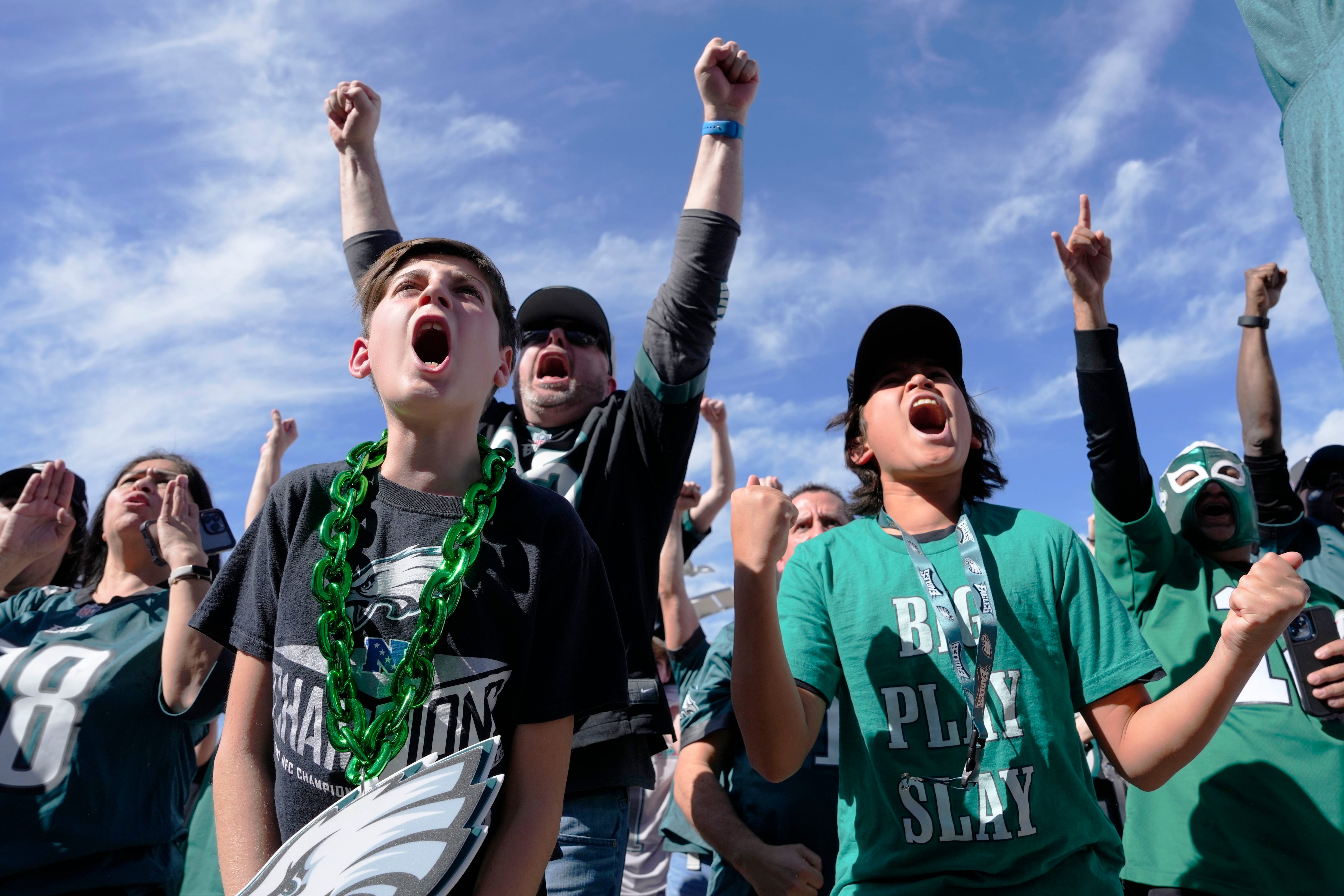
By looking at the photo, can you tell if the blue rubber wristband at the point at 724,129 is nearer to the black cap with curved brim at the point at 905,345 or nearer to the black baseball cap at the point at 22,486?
the black cap with curved brim at the point at 905,345

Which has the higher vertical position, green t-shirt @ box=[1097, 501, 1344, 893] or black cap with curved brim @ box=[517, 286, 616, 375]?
black cap with curved brim @ box=[517, 286, 616, 375]

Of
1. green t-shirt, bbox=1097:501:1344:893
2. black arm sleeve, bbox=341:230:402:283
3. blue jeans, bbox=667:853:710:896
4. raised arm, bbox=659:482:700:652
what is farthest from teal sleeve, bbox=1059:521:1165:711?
raised arm, bbox=659:482:700:652

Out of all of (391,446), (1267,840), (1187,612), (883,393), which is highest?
(883,393)

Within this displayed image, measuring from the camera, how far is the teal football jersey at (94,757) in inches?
113

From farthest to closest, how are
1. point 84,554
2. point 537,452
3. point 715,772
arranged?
point 84,554
point 715,772
point 537,452

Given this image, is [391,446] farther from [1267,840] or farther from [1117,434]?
[1267,840]

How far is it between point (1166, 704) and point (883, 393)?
3.22 feet

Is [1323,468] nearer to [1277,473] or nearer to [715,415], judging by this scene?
[1277,473]

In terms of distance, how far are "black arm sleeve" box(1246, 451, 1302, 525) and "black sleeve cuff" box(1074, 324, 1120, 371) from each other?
1.71m

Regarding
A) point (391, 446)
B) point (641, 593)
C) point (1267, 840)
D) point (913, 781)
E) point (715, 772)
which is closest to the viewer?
point (391, 446)

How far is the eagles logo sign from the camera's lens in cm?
136

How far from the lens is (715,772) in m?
3.26

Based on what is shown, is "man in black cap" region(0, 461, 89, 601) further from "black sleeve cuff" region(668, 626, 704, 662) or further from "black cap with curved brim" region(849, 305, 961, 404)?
"black cap with curved brim" region(849, 305, 961, 404)

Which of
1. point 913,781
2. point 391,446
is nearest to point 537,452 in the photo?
point 391,446
